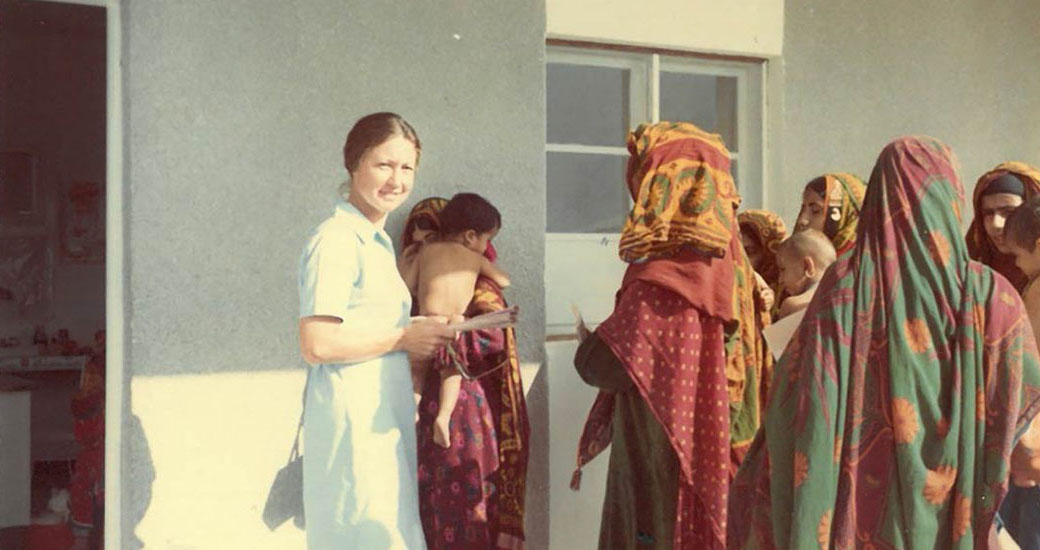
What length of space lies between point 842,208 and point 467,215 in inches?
53.9

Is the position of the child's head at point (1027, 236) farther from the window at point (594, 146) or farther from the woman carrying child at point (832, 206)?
the window at point (594, 146)

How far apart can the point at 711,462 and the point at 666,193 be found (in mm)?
770

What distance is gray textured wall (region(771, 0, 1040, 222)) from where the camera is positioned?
4.41 m

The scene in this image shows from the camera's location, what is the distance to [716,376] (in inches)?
124

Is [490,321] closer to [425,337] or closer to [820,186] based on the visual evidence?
[425,337]

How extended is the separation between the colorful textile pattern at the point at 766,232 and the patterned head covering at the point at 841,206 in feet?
0.62

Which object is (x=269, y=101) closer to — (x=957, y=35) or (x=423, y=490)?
(x=423, y=490)

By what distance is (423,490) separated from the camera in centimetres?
351

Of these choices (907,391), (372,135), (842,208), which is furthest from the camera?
(842,208)

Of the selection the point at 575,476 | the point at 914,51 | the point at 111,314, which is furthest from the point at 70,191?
the point at 914,51

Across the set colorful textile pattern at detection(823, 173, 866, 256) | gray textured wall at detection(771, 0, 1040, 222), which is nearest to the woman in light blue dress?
colorful textile pattern at detection(823, 173, 866, 256)

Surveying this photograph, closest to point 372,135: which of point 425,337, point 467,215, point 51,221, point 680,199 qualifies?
point 467,215

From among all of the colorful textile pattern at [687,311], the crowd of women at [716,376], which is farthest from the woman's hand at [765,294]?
the colorful textile pattern at [687,311]

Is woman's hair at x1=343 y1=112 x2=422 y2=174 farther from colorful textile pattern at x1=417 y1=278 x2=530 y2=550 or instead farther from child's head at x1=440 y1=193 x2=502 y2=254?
colorful textile pattern at x1=417 y1=278 x2=530 y2=550
